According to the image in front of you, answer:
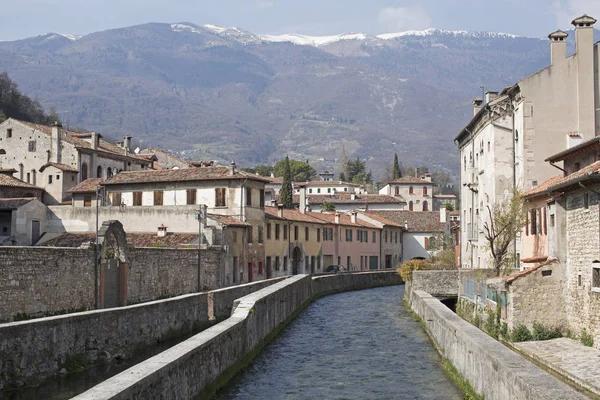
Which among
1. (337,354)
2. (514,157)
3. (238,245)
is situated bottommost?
(337,354)

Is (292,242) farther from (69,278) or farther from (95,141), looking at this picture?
(69,278)

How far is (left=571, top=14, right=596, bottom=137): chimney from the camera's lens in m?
40.1

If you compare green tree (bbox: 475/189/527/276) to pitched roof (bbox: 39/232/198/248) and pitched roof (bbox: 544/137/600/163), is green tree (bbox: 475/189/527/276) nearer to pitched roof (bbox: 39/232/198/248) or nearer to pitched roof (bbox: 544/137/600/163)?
pitched roof (bbox: 544/137/600/163)

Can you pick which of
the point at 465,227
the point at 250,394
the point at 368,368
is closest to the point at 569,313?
the point at 368,368

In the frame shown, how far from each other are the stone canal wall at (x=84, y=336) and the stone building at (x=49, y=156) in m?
47.6

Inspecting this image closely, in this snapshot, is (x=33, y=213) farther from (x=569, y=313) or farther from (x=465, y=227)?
(x=569, y=313)

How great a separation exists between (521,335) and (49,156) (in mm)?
63423

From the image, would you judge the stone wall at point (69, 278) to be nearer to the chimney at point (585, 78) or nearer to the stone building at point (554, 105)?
the stone building at point (554, 105)

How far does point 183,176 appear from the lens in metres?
60.4

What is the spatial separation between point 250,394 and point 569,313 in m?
12.2

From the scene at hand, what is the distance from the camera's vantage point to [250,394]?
18.9 m

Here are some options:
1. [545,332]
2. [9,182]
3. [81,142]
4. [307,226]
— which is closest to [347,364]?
[545,332]

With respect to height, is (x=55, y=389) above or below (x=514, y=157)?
below

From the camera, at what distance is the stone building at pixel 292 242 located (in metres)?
64.6
